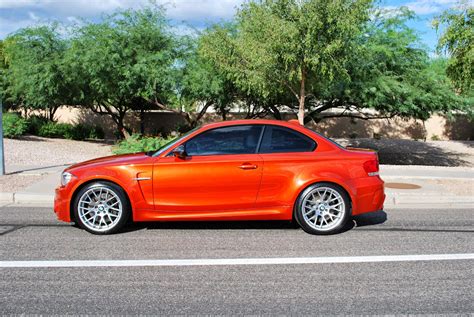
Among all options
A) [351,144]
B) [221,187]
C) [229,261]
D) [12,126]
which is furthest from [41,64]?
[229,261]

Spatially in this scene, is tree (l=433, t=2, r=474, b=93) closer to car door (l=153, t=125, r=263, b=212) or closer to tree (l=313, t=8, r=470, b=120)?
tree (l=313, t=8, r=470, b=120)

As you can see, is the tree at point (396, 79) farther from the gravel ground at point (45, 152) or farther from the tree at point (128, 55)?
the gravel ground at point (45, 152)

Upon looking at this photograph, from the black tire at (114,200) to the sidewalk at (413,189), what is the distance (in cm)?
318

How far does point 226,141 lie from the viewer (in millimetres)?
6875

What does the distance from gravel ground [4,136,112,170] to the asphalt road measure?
9293 millimetres

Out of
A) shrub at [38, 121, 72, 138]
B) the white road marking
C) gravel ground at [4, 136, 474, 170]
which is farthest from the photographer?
shrub at [38, 121, 72, 138]

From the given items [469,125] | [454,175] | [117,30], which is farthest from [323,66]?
[469,125]

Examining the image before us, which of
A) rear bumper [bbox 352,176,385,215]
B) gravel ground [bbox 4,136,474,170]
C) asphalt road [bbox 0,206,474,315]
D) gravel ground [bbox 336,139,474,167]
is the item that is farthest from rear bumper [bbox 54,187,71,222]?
gravel ground [bbox 336,139,474,167]

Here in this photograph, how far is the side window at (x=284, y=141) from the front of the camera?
687 cm

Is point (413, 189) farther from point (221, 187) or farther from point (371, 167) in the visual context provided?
point (221, 187)

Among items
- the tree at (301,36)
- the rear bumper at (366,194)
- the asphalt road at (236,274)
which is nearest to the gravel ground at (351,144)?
the tree at (301,36)

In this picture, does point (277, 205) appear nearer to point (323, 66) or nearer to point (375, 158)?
point (375, 158)

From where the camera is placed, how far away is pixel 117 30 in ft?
64.8

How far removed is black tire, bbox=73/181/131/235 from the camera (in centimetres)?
664
